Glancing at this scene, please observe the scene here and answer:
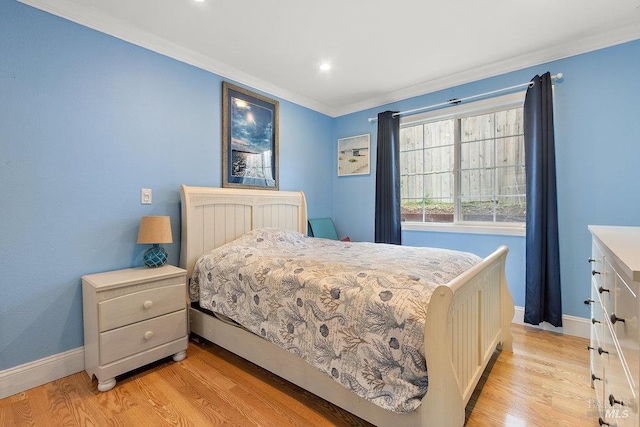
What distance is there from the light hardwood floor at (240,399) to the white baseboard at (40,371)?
0.05 m

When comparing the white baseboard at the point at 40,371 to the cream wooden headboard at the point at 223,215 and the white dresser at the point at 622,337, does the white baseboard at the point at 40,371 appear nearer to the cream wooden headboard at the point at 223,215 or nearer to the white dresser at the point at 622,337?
the cream wooden headboard at the point at 223,215

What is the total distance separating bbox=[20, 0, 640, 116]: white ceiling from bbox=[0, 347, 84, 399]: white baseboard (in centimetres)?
230

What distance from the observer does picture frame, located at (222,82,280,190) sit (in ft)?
9.53

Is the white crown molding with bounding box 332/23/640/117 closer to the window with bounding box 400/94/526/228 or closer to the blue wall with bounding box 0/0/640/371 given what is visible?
the blue wall with bounding box 0/0/640/371

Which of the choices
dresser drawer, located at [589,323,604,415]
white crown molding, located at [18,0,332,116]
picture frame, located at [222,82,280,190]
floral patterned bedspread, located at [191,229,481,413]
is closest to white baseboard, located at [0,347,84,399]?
floral patterned bedspread, located at [191,229,481,413]

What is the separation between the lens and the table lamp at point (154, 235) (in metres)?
2.13

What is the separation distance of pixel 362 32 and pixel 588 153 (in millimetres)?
2157

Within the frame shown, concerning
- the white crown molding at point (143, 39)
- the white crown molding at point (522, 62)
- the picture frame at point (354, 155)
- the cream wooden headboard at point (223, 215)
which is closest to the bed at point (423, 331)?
the cream wooden headboard at point (223, 215)

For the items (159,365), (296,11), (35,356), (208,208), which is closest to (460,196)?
(296,11)

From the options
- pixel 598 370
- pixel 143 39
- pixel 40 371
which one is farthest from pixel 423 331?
pixel 143 39

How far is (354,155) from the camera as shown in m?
3.99

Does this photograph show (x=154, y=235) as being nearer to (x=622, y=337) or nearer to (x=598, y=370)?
(x=622, y=337)

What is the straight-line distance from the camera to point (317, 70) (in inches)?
116

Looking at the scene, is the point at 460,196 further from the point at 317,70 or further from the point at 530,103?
the point at 317,70
